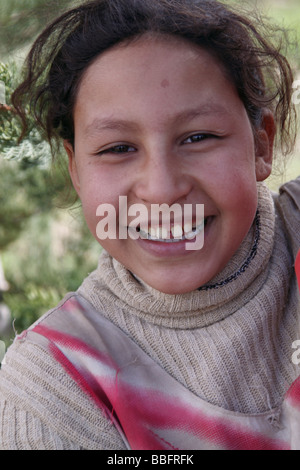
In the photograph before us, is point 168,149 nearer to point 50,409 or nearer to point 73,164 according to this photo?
point 73,164

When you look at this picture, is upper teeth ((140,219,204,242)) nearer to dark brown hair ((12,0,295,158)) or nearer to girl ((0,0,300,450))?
girl ((0,0,300,450))

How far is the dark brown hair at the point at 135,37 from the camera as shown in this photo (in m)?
0.91

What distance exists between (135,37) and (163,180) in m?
0.21

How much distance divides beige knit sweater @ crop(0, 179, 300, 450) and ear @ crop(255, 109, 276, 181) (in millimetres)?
64

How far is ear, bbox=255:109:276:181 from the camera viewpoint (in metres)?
1.02

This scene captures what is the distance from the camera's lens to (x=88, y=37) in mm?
948

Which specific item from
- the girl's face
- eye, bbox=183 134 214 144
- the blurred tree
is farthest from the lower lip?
the blurred tree

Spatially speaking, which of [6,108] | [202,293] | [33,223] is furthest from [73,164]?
[33,223]

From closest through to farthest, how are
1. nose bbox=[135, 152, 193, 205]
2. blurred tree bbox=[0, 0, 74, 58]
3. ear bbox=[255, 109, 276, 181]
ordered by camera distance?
nose bbox=[135, 152, 193, 205] < ear bbox=[255, 109, 276, 181] < blurred tree bbox=[0, 0, 74, 58]

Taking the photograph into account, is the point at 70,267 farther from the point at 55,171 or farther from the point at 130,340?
the point at 130,340

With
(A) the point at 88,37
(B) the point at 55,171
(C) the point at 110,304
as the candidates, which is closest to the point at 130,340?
(C) the point at 110,304

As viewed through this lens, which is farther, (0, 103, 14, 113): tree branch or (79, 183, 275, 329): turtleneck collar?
(0, 103, 14, 113): tree branch

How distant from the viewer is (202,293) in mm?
943

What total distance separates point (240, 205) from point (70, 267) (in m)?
0.76
